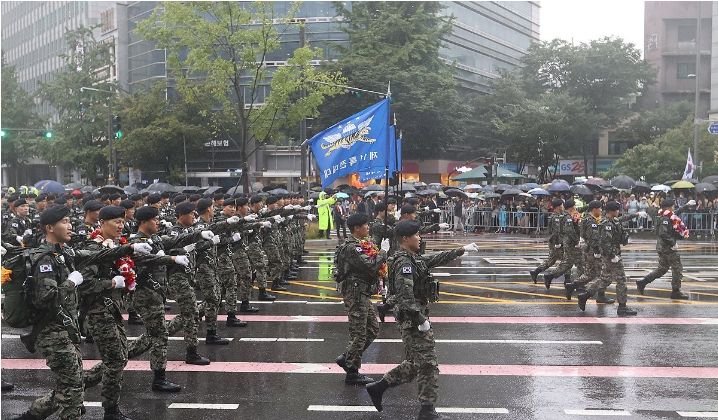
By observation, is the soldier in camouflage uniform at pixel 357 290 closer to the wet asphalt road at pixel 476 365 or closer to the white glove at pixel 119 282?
the wet asphalt road at pixel 476 365

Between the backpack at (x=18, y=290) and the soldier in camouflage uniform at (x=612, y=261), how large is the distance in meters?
9.48

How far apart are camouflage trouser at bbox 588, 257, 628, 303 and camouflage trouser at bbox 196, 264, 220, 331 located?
21.6 ft

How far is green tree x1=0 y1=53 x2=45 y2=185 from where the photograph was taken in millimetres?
68125

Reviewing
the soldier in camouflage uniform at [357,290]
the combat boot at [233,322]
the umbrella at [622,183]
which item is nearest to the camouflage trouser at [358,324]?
the soldier in camouflage uniform at [357,290]

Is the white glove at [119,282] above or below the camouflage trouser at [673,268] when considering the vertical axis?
above

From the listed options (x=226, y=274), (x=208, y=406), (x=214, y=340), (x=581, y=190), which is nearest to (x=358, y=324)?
(x=208, y=406)

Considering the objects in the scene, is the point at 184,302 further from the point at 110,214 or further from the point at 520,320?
the point at 520,320

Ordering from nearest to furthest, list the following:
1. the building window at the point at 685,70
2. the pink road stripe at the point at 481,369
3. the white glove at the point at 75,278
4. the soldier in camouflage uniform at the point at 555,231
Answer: the white glove at the point at 75,278
the pink road stripe at the point at 481,369
the soldier in camouflage uniform at the point at 555,231
the building window at the point at 685,70

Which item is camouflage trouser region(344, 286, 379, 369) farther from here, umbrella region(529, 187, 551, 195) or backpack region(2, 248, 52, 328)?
umbrella region(529, 187, 551, 195)

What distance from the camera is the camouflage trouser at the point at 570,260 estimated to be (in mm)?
15422

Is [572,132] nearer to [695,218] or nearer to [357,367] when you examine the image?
[695,218]

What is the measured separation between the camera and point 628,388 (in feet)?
27.6

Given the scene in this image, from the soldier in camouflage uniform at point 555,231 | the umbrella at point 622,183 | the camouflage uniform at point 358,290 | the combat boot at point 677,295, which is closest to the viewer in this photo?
the camouflage uniform at point 358,290

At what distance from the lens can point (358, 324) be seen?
29.1ft
